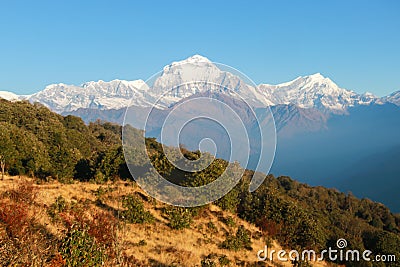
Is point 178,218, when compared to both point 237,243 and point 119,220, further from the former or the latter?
point 237,243

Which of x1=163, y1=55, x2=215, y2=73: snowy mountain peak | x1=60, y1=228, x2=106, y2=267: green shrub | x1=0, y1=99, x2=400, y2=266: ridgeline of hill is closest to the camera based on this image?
x1=60, y1=228, x2=106, y2=267: green shrub

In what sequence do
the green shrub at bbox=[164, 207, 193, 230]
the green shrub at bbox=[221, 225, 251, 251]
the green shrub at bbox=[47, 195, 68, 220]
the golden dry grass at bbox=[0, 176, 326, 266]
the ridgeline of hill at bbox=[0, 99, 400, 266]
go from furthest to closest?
the green shrub at bbox=[164, 207, 193, 230] < the green shrub at bbox=[221, 225, 251, 251] < the green shrub at bbox=[47, 195, 68, 220] < the golden dry grass at bbox=[0, 176, 326, 266] < the ridgeline of hill at bbox=[0, 99, 400, 266]

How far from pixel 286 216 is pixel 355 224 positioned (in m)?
54.6

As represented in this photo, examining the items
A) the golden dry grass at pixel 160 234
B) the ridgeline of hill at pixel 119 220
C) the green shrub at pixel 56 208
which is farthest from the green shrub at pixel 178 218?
the green shrub at pixel 56 208

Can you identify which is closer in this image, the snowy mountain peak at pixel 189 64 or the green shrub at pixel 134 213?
the snowy mountain peak at pixel 189 64

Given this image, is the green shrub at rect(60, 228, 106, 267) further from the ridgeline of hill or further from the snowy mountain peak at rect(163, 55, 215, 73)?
the snowy mountain peak at rect(163, 55, 215, 73)

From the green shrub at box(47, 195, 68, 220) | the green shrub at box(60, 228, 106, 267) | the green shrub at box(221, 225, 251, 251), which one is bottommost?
the green shrub at box(221, 225, 251, 251)

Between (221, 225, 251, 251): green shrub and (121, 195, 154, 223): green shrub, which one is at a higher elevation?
(121, 195, 154, 223): green shrub

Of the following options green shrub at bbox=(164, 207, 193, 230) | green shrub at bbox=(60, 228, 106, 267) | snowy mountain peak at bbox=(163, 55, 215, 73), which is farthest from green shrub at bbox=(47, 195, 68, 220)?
snowy mountain peak at bbox=(163, 55, 215, 73)

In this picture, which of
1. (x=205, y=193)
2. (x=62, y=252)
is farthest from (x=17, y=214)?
(x=205, y=193)

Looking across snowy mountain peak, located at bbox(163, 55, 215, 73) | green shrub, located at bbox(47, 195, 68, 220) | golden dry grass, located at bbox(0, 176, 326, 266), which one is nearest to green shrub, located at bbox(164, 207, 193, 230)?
golden dry grass, located at bbox(0, 176, 326, 266)

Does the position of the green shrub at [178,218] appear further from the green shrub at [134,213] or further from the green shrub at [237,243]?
the green shrub at [237,243]

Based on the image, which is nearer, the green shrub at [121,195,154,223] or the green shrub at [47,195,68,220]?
the green shrub at [47,195,68,220]

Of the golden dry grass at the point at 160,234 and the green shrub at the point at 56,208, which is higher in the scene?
the green shrub at the point at 56,208
